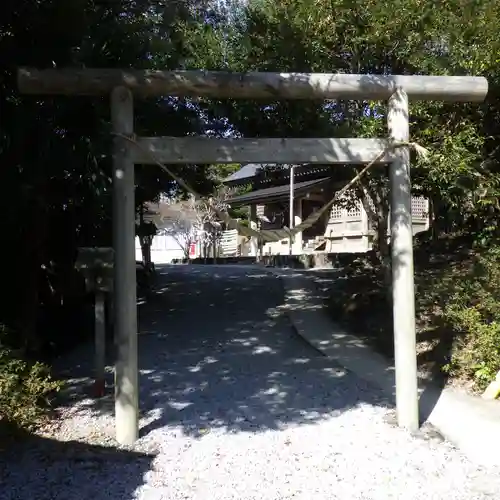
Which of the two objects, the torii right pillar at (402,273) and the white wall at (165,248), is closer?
the torii right pillar at (402,273)

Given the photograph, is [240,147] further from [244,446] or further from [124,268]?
[244,446]

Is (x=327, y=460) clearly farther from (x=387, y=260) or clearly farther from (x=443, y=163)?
(x=387, y=260)

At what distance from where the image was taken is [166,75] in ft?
19.0

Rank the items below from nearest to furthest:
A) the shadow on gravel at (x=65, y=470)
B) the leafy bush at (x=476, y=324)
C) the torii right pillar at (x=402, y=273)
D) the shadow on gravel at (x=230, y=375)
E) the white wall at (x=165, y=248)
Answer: the shadow on gravel at (x=65, y=470)
the torii right pillar at (x=402, y=273)
the shadow on gravel at (x=230, y=375)
the leafy bush at (x=476, y=324)
the white wall at (x=165, y=248)

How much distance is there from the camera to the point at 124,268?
568 centimetres

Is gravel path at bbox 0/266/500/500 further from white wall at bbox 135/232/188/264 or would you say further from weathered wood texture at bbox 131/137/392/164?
white wall at bbox 135/232/188/264

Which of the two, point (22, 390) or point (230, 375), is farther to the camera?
point (230, 375)

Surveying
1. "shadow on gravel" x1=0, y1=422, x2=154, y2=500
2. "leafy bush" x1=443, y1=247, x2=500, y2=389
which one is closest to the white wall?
"leafy bush" x1=443, y1=247, x2=500, y2=389

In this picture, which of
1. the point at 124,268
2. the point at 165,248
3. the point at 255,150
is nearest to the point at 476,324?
the point at 255,150

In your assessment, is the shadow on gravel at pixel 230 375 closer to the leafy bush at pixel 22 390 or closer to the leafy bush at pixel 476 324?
the leafy bush at pixel 22 390

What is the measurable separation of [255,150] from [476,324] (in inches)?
159

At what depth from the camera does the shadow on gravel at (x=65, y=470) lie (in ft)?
14.9

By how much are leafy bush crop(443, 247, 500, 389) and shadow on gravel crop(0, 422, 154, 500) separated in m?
4.34

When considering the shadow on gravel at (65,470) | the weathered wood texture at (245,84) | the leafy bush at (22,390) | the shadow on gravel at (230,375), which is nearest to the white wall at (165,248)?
the shadow on gravel at (230,375)
